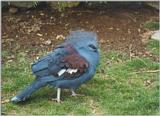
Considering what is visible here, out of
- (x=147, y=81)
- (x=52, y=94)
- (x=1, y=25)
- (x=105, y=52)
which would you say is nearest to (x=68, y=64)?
(x=52, y=94)

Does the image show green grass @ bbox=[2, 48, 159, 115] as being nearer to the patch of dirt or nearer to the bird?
the bird

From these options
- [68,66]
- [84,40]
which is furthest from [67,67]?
[84,40]

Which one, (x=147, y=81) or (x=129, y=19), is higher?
(x=129, y=19)

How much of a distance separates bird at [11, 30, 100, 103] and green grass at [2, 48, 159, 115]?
0.20 m

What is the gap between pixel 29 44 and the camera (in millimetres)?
7641

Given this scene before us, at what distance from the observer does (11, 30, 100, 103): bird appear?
18.5ft

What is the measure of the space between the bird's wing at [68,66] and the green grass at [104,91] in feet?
1.19

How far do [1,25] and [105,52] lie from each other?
5.84 ft

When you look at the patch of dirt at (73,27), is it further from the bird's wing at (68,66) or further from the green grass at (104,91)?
the bird's wing at (68,66)

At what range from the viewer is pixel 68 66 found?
565cm

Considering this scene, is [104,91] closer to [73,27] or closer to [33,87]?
[33,87]

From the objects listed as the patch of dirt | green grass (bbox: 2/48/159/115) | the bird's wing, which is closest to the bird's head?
the bird's wing

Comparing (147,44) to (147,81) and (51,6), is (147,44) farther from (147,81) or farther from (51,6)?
(51,6)

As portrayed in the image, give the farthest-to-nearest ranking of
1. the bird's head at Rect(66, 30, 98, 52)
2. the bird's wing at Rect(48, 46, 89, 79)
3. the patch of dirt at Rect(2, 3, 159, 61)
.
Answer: the patch of dirt at Rect(2, 3, 159, 61) < the bird's head at Rect(66, 30, 98, 52) < the bird's wing at Rect(48, 46, 89, 79)
